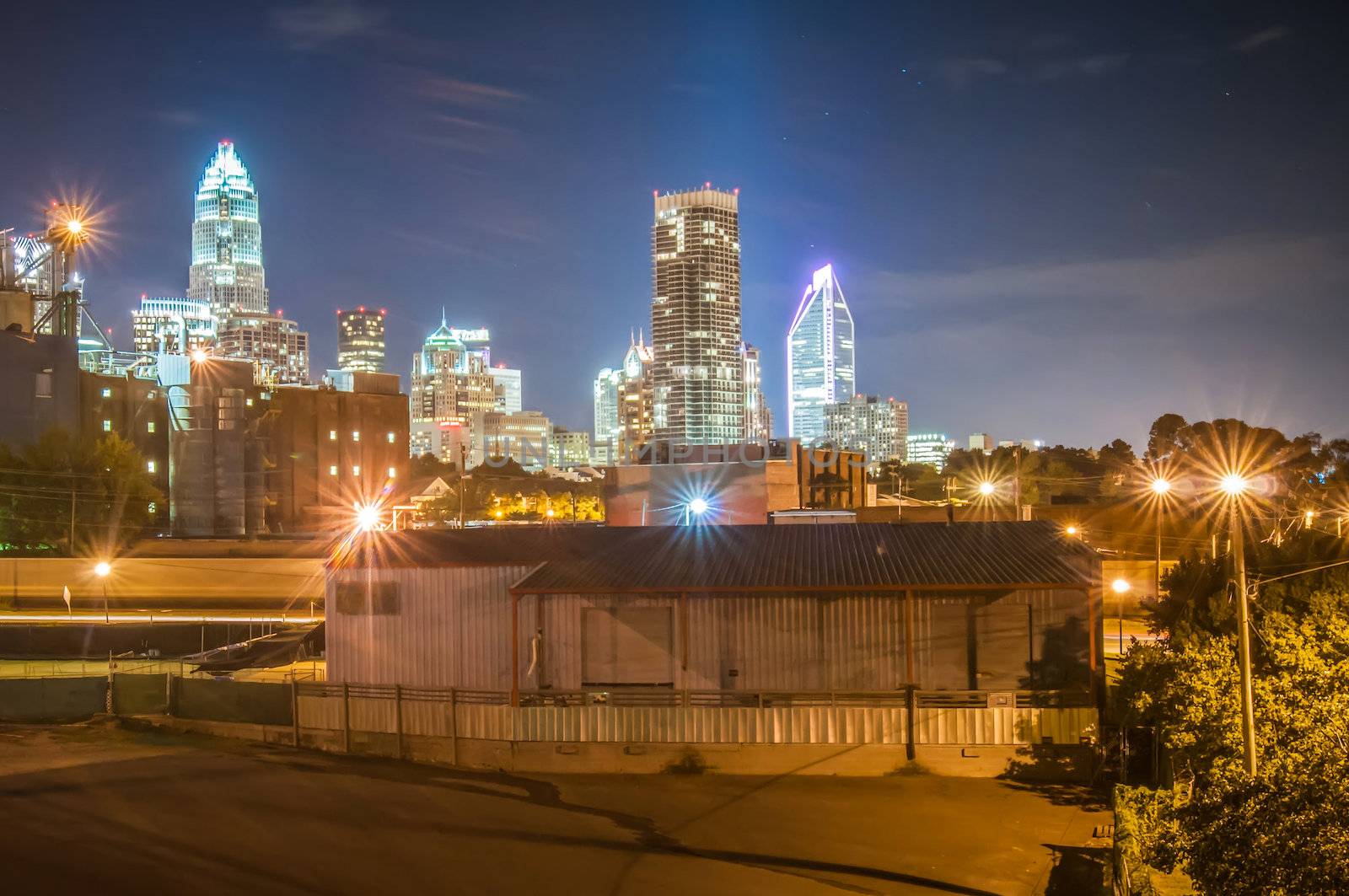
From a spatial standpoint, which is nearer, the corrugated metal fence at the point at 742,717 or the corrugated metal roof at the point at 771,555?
the corrugated metal fence at the point at 742,717

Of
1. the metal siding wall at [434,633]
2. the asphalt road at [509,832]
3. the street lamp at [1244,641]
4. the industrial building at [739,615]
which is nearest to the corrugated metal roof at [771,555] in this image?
the industrial building at [739,615]

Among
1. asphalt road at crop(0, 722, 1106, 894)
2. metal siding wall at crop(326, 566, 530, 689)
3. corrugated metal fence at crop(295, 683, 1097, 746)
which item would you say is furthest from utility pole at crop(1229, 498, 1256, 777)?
metal siding wall at crop(326, 566, 530, 689)

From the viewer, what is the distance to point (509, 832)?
18500mm

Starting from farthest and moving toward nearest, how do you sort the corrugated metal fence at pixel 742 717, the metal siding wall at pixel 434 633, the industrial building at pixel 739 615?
1. the metal siding wall at pixel 434 633
2. the industrial building at pixel 739 615
3. the corrugated metal fence at pixel 742 717

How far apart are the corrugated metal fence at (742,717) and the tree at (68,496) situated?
47771 mm

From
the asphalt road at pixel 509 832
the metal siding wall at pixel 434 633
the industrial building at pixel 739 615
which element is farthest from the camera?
the metal siding wall at pixel 434 633

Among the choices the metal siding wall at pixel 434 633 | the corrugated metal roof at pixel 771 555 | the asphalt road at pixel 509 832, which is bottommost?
the asphalt road at pixel 509 832

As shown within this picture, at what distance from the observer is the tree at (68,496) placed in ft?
225

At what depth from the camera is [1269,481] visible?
7081 centimetres

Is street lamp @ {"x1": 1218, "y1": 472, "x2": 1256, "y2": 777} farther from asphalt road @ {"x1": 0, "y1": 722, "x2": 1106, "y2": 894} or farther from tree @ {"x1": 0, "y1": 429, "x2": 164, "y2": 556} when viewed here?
tree @ {"x1": 0, "y1": 429, "x2": 164, "y2": 556}

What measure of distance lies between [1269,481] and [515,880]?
222 ft

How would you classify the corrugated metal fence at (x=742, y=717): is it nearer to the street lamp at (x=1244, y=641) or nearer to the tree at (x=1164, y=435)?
the street lamp at (x=1244, y=641)

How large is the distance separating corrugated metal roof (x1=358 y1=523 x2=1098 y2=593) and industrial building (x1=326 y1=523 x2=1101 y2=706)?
2.5 inches

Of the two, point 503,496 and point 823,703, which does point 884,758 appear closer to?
point 823,703
